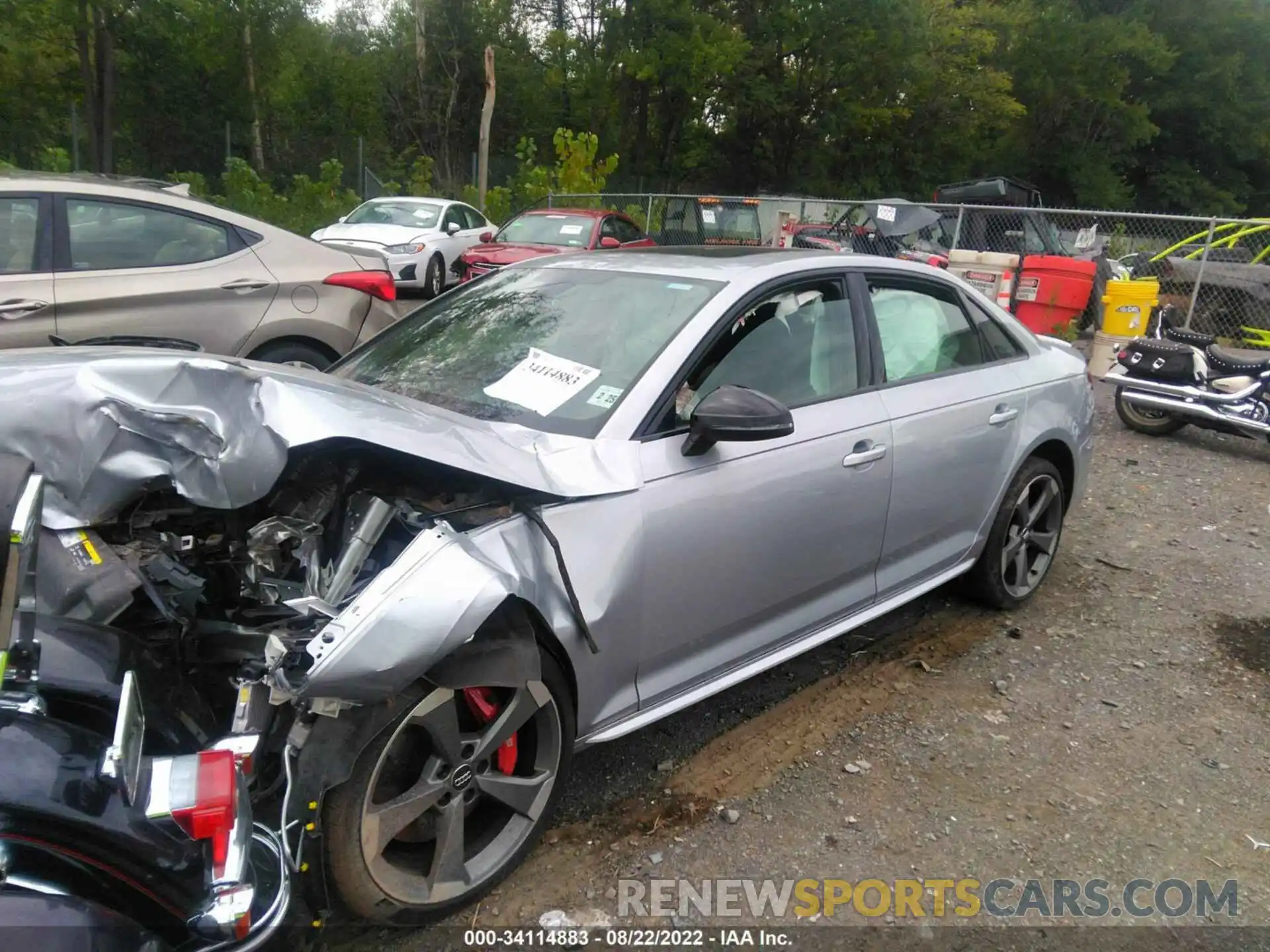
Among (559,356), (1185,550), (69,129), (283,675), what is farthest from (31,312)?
(69,129)

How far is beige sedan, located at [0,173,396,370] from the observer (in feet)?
15.7

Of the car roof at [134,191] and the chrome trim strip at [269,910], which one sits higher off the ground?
the car roof at [134,191]

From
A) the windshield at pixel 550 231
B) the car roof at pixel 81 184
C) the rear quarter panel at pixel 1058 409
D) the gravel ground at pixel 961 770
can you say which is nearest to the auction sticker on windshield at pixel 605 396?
the gravel ground at pixel 961 770

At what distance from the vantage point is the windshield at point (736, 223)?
15.2 m

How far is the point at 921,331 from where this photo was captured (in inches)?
150

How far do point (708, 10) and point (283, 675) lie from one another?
34.3 meters

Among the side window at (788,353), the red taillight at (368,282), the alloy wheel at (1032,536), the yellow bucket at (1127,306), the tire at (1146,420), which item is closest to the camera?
the side window at (788,353)

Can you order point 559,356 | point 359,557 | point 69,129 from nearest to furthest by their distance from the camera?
1. point 359,557
2. point 559,356
3. point 69,129

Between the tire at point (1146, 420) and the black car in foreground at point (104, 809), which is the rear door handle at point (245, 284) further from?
the tire at point (1146, 420)

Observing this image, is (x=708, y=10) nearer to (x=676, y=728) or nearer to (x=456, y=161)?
(x=456, y=161)

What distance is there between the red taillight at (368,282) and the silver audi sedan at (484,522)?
2.49 meters

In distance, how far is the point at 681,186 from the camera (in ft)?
116

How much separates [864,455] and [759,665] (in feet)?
2.69

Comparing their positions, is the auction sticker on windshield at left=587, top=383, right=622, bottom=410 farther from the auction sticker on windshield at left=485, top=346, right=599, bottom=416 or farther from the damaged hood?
the damaged hood
